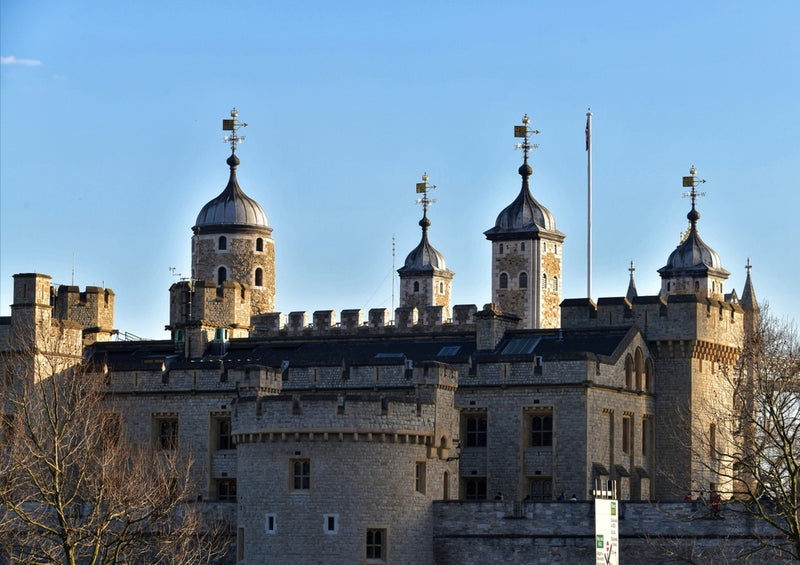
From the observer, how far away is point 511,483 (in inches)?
3260

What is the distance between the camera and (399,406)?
72.6m

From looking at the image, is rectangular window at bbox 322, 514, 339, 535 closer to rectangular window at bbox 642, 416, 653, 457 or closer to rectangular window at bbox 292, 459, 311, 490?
rectangular window at bbox 292, 459, 311, 490

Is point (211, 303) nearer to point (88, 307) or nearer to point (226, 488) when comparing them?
point (88, 307)

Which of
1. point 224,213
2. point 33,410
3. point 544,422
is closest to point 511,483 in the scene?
point 544,422

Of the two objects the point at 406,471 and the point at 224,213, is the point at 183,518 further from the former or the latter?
the point at 224,213

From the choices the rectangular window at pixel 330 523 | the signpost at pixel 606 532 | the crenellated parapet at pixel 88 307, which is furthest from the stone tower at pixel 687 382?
the crenellated parapet at pixel 88 307

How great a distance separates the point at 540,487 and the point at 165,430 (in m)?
15.5

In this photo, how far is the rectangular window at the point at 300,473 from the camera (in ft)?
237

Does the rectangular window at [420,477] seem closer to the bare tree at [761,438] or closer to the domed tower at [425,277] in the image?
the bare tree at [761,438]

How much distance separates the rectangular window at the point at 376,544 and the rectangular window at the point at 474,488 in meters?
12.1

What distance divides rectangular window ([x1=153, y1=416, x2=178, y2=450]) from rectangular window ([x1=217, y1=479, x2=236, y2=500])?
9.00ft

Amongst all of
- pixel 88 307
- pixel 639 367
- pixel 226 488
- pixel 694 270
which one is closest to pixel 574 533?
pixel 639 367

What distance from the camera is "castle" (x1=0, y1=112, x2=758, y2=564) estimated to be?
72062 millimetres

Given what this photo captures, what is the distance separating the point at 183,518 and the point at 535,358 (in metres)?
14.9
